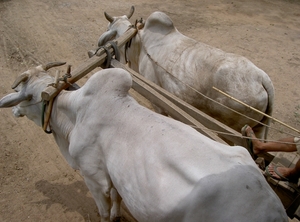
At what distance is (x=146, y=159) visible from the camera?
1978mm

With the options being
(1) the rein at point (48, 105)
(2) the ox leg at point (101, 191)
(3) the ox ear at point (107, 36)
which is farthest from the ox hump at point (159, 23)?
(2) the ox leg at point (101, 191)

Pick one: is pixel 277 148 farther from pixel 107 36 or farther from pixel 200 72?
pixel 107 36

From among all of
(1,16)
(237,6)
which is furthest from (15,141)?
(237,6)

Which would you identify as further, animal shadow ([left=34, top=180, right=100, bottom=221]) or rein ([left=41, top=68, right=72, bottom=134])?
animal shadow ([left=34, top=180, right=100, bottom=221])

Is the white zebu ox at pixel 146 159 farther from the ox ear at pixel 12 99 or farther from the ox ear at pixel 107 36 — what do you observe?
the ox ear at pixel 107 36

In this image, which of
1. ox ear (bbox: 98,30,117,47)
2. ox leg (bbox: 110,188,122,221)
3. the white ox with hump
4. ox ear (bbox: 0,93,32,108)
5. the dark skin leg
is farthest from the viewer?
ox ear (bbox: 98,30,117,47)

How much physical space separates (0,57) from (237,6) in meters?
7.13

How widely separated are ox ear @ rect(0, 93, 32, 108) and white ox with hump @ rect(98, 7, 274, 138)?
1643 millimetres

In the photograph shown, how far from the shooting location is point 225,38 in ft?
23.0

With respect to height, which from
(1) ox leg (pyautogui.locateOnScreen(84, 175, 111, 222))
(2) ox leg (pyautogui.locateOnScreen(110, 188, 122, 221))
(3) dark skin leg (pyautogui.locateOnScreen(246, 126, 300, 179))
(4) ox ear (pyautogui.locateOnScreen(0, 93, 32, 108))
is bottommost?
(2) ox leg (pyautogui.locateOnScreen(110, 188, 122, 221))

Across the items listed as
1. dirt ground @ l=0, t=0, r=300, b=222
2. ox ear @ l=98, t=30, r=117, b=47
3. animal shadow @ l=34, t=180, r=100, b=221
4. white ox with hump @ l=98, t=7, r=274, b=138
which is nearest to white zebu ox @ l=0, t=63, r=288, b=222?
animal shadow @ l=34, t=180, r=100, b=221

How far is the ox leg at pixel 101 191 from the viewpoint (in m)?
2.50

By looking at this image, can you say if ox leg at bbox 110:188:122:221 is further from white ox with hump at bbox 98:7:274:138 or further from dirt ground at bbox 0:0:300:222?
white ox with hump at bbox 98:7:274:138

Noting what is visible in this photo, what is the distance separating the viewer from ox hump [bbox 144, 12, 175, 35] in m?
3.80
